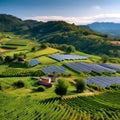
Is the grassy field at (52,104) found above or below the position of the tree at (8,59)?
above

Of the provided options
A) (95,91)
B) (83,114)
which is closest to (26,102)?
(83,114)

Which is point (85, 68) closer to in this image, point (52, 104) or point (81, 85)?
point (81, 85)

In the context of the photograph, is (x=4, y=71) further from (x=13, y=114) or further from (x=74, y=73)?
(x=13, y=114)

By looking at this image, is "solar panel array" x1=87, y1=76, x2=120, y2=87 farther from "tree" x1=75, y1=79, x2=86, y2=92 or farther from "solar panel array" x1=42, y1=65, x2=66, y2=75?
"solar panel array" x1=42, y1=65, x2=66, y2=75

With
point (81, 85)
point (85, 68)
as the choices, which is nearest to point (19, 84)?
point (81, 85)

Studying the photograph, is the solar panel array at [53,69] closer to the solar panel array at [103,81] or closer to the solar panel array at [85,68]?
the solar panel array at [85,68]

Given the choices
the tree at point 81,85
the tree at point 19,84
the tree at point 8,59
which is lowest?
the tree at point 8,59

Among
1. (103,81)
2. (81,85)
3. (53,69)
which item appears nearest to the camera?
(81,85)

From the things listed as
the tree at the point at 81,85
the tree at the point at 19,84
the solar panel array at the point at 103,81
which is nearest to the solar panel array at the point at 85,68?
the solar panel array at the point at 103,81
